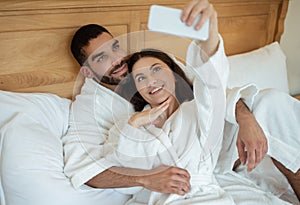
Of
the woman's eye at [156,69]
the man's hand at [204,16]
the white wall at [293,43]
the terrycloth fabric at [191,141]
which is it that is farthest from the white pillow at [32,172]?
the white wall at [293,43]

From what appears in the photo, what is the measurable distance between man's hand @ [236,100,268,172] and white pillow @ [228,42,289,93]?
17.5 inches

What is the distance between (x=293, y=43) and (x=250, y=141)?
3.75ft

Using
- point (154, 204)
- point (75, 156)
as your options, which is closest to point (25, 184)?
point (75, 156)

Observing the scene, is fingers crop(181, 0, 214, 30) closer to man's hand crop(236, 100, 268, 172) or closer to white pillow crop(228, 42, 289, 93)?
man's hand crop(236, 100, 268, 172)

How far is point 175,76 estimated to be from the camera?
3.44 ft

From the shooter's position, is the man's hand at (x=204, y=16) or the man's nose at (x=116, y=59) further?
the man's nose at (x=116, y=59)

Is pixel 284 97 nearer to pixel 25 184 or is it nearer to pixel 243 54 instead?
pixel 243 54

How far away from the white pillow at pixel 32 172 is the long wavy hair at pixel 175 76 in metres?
0.28

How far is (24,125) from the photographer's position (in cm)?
104

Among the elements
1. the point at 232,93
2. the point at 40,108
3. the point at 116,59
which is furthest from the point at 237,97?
the point at 40,108

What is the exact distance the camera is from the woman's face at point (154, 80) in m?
0.98

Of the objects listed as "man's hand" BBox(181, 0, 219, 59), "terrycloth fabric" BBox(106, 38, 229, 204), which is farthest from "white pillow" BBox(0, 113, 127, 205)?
"man's hand" BBox(181, 0, 219, 59)

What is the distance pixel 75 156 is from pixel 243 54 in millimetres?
979

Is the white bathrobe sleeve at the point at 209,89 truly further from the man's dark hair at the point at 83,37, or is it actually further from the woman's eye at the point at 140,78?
the man's dark hair at the point at 83,37
